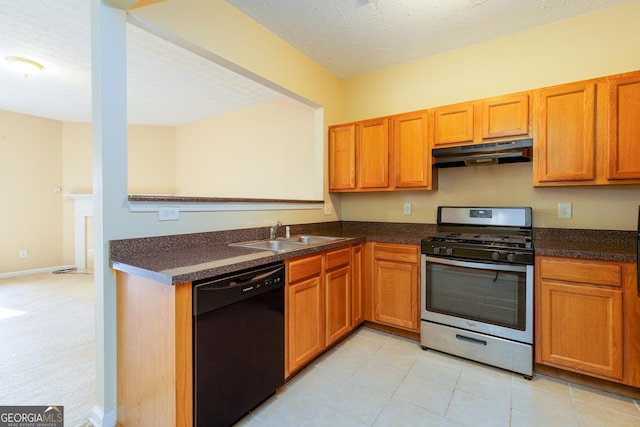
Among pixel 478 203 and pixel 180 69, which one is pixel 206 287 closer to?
pixel 478 203

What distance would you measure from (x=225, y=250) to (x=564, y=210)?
2.73 m

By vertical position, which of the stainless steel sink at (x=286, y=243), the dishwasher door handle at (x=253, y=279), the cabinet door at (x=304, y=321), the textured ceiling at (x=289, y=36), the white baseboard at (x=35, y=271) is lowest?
the white baseboard at (x=35, y=271)

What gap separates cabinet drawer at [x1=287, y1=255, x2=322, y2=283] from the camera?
187 centimetres

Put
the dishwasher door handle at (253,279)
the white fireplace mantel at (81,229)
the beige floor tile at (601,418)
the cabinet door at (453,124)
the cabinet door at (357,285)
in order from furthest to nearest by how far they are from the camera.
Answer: the white fireplace mantel at (81,229) < the cabinet door at (357,285) < the cabinet door at (453,124) < the beige floor tile at (601,418) < the dishwasher door handle at (253,279)

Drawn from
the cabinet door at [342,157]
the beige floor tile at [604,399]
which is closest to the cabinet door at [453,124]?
the cabinet door at [342,157]

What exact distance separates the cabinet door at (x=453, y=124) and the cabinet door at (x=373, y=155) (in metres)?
0.49

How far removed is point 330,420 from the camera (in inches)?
63.7

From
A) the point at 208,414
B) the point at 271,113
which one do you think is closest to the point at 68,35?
the point at 271,113

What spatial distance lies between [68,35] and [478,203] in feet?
13.5

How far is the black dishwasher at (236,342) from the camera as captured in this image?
4.38ft

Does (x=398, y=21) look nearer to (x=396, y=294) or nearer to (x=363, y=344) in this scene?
(x=396, y=294)

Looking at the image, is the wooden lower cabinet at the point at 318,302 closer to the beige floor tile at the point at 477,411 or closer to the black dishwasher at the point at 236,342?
the black dishwasher at the point at 236,342

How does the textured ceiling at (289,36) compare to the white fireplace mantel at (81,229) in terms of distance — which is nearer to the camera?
the textured ceiling at (289,36)

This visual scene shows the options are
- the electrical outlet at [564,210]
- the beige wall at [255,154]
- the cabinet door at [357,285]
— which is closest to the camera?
the electrical outlet at [564,210]
